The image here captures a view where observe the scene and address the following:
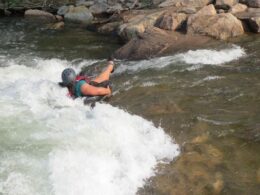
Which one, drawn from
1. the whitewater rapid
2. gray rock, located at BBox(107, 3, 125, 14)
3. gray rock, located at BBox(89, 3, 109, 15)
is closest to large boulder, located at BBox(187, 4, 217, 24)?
the whitewater rapid

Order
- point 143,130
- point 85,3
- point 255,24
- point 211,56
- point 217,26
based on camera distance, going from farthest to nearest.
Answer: point 85,3, point 255,24, point 217,26, point 211,56, point 143,130

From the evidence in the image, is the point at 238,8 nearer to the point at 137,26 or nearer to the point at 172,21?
the point at 172,21

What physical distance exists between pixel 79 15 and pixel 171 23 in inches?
250

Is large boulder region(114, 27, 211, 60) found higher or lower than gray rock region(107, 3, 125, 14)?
higher

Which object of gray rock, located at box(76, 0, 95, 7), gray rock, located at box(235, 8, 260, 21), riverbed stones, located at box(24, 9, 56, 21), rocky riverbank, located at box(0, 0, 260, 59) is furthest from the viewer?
gray rock, located at box(76, 0, 95, 7)

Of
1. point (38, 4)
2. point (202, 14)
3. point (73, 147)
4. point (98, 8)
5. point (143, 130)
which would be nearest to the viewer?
point (73, 147)

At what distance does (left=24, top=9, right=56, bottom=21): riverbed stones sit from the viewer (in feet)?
64.3

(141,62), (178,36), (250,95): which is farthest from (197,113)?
(178,36)

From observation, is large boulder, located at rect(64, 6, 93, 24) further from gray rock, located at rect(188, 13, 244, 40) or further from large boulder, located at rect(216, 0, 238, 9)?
gray rock, located at rect(188, 13, 244, 40)

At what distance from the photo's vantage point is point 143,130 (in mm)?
7172

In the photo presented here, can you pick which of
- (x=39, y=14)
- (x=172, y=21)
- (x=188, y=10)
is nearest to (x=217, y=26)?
(x=172, y=21)

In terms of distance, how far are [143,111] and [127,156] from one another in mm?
1849

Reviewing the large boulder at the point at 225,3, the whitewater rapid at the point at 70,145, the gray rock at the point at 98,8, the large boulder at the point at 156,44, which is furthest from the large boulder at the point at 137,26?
the whitewater rapid at the point at 70,145

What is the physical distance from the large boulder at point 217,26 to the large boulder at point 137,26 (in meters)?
1.58
